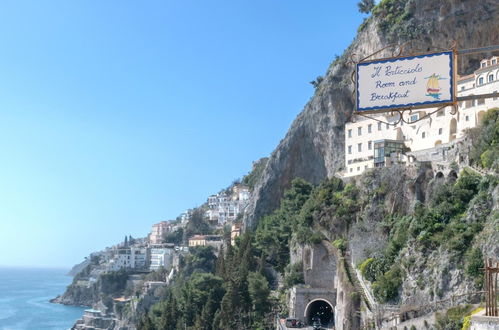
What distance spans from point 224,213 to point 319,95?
244ft

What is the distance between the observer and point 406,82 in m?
10.5

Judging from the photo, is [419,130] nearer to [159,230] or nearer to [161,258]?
[161,258]

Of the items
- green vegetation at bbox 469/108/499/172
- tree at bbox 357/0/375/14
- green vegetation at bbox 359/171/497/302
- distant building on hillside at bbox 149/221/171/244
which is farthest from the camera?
distant building on hillside at bbox 149/221/171/244

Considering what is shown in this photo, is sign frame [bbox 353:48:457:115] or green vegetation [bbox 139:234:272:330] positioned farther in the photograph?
green vegetation [bbox 139:234:272:330]

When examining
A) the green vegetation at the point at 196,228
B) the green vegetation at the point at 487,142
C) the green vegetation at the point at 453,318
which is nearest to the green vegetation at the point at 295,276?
the green vegetation at the point at 487,142

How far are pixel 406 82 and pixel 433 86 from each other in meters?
0.53

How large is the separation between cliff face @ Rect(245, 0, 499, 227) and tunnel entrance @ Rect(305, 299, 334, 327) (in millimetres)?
23723

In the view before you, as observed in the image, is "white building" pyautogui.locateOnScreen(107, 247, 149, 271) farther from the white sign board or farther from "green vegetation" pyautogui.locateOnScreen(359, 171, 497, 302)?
the white sign board

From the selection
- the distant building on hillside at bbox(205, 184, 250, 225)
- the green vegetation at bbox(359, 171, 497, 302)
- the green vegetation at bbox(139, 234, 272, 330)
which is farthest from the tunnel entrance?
the distant building on hillside at bbox(205, 184, 250, 225)

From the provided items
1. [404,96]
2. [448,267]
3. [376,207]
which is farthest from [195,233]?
[404,96]

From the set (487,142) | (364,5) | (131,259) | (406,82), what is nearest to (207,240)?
(131,259)

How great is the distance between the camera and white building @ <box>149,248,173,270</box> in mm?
122938

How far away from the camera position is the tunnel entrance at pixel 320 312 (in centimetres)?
4250

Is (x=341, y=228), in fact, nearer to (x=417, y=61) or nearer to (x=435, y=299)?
(x=435, y=299)
